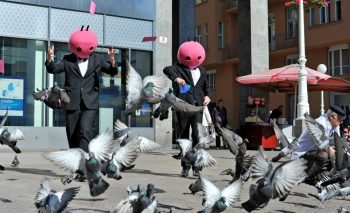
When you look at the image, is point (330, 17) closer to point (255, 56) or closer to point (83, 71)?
point (255, 56)

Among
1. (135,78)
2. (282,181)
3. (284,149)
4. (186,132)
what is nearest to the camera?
(282,181)

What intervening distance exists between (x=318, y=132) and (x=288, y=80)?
10.6m

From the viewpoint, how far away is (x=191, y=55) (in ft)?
27.9

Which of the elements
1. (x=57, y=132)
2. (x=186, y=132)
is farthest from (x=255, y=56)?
(x=186, y=132)

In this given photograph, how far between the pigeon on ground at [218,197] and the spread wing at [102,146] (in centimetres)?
103

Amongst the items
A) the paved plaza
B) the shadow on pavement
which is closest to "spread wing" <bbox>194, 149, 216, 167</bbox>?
the paved plaza

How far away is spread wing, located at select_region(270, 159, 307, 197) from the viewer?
484cm

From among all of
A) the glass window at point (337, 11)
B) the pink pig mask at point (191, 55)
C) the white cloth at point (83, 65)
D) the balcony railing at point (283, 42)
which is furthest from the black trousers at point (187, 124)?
the balcony railing at point (283, 42)

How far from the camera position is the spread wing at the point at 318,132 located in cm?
648

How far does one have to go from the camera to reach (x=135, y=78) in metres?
7.25

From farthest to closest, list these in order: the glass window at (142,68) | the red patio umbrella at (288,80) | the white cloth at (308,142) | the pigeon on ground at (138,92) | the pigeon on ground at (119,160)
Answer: the glass window at (142,68) < the red patio umbrella at (288,80) < the pigeon on ground at (138,92) < the white cloth at (308,142) < the pigeon on ground at (119,160)

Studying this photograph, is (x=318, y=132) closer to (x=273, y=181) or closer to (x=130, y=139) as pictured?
(x=273, y=181)

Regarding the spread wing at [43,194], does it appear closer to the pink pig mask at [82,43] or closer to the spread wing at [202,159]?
the spread wing at [202,159]

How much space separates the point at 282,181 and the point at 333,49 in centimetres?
3142
